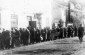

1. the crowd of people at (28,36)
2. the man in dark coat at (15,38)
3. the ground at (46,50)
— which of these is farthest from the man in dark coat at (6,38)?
the ground at (46,50)

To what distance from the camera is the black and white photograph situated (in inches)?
456

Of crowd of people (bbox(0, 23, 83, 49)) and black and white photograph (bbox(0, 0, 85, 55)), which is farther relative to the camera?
crowd of people (bbox(0, 23, 83, 49))

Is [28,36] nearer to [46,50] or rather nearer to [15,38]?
[15,38]

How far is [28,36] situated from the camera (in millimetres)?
14047

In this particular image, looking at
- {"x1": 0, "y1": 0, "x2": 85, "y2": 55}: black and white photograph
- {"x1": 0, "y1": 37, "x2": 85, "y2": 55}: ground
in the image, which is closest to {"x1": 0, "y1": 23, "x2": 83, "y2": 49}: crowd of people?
{"x1": 0, "y1": 0, "x2": 85, "y2": 55}: black and white photograph

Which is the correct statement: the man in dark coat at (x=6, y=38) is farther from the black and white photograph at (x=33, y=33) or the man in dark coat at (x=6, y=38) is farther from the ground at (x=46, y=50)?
the ground at (x=46, y=50)

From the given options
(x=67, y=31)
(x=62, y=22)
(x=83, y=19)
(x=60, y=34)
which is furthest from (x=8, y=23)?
(x=83, y=19)

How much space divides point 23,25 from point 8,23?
7.17ft

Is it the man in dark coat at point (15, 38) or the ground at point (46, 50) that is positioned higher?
the man in dark coat at point (15, 38)

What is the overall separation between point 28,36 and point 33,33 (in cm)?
89

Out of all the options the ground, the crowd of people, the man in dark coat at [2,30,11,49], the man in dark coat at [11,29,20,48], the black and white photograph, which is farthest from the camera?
the man in dark coat at [11,29,20,48]

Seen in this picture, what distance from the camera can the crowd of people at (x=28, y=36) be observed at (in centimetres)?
1215

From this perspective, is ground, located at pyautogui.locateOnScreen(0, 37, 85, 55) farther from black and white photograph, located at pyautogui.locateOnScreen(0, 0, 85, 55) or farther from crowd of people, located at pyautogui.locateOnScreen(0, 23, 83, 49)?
crowd of people, located at pyautogui.locateOnScreen(0, 23, 83, 49)

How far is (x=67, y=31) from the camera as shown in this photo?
66.6 feet
